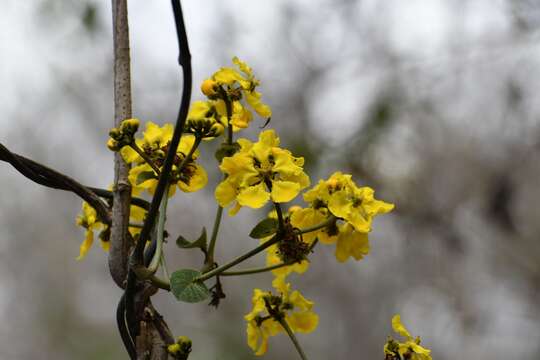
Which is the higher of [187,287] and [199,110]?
[199,110]

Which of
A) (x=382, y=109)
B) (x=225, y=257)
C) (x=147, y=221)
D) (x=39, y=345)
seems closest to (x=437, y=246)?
(x=382, y=109)

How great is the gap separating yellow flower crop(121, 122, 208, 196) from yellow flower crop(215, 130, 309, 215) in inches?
1.3

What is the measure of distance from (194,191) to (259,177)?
60mm

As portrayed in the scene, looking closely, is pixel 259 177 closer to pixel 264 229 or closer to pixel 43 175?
pixel 264 229

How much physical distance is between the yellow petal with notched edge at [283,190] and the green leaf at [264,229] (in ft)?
0.10

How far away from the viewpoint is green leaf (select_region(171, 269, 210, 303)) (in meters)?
0.42

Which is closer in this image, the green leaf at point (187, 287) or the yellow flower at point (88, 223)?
the green leaf at point (187, 287)

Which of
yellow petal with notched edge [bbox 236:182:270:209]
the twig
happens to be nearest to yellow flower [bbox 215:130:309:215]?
yellow petal with notched edge [bbox 236:182:270:209]

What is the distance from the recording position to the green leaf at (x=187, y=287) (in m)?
0.42

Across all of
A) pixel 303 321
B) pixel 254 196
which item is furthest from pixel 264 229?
pixel 303 321

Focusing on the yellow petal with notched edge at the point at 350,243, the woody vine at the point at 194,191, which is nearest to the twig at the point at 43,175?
the woody vine at the point at 194,191

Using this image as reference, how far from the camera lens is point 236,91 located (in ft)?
1.75

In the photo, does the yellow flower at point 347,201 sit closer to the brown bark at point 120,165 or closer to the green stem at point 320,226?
the green stem at point 320,226

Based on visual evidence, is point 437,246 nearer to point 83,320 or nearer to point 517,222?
point 517,222
